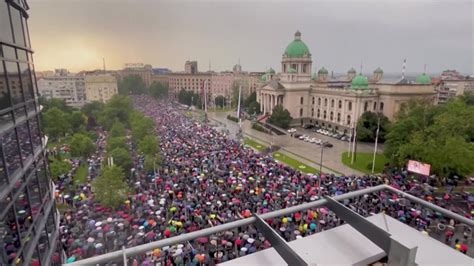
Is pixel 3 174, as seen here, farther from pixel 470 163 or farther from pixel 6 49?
pixel 470 163

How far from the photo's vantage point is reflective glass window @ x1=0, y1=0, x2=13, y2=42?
25.6 feet

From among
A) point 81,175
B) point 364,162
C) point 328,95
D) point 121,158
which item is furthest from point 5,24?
point 328,95

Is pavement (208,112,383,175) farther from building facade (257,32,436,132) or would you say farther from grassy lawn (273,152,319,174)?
building facade (257,32,436,132)

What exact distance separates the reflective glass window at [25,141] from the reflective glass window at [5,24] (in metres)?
2.65

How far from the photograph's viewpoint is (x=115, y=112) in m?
55.9

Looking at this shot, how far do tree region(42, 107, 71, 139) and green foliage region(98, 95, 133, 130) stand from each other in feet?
24.1

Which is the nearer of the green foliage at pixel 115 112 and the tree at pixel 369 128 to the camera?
the tree at pixel 369 128

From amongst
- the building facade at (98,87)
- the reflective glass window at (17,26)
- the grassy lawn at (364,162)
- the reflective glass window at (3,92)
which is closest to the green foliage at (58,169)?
the reflective glass window at (17,26)

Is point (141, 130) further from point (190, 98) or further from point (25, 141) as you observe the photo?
point (190, 98)

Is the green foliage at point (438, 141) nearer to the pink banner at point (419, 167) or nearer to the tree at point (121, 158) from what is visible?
the pink banner at point (419, 167)

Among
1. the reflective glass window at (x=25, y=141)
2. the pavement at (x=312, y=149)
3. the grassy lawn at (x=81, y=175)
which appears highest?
the reflective glass window at (x=25, y=141)

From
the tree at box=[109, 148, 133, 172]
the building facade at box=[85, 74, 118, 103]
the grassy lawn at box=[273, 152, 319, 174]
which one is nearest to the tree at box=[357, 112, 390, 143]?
the grassy lawn at box=[273, 152, 319, 174]

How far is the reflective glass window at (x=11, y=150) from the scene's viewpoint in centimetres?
728

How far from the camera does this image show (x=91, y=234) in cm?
1706
